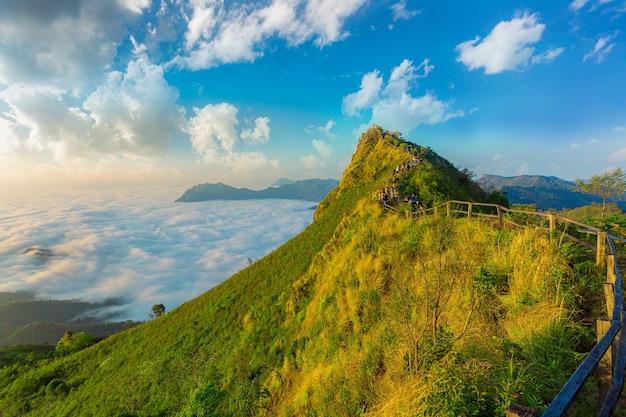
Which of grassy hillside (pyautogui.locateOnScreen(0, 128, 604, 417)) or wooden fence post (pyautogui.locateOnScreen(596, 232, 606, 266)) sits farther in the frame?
wooden fence post (pyautogui.locateOnScreen(596, 232, 606, 266))

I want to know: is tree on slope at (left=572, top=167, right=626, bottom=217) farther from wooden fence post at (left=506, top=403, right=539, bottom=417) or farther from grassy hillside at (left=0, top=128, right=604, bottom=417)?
wooden fence post at (left=506, top=403, right=539, bottom=417)

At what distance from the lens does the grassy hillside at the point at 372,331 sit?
5.23m

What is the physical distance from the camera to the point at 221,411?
15.3 meters

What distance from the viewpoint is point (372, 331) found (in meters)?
10.2

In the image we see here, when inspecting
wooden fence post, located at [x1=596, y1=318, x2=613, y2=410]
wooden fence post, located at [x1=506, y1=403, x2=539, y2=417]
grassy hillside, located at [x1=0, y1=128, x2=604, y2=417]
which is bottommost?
grassy hillside, located at [x1=0, y1=128, x2=604, y2=417]

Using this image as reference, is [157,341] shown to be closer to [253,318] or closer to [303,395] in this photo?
[253,318]

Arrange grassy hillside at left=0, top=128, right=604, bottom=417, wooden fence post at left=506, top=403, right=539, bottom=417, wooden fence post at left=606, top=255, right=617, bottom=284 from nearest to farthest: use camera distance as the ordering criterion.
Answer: wooden fence post at left=506, top=403, right=539, bottom=417 < grassy hillside at left=0, top=128, right=604, bottom=417 < wooden fence post at left=606, top=255, right=617, bottom=284

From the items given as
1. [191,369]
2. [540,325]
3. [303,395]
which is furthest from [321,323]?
[191,369]

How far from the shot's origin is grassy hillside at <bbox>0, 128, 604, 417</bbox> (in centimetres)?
523

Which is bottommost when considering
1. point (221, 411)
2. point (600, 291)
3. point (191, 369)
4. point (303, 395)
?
point (191, 369)

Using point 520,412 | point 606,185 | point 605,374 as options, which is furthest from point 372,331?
point 606,185

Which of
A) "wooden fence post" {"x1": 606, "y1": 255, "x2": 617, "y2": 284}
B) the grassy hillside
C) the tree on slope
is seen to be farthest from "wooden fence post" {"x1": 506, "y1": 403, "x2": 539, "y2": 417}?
the tree on slope

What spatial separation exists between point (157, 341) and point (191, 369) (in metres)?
10.9

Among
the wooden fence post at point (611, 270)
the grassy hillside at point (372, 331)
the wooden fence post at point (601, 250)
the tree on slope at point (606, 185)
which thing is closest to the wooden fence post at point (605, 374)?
the grassy hillside at point (372, 331)
